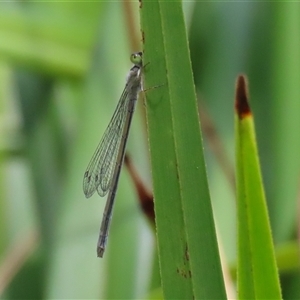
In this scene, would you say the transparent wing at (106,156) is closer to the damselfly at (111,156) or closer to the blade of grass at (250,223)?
the damselfly at (111,156)

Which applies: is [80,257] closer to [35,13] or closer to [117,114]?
[117,114]

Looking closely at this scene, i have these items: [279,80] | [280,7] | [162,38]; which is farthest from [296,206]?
[162,38]

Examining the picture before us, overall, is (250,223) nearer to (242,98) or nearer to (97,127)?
(242,98)

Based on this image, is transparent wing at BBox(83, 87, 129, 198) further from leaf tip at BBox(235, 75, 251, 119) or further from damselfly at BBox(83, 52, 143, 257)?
leaf tip at BBox(235, 75, 251, 119)

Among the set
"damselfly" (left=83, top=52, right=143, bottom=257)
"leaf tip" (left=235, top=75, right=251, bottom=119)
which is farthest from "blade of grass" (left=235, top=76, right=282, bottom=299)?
"damselfly" (left=83, top=52, right=143, bottom=257)

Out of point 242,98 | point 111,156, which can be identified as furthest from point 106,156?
point 242,98

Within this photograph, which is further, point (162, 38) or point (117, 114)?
point (117, 114)
